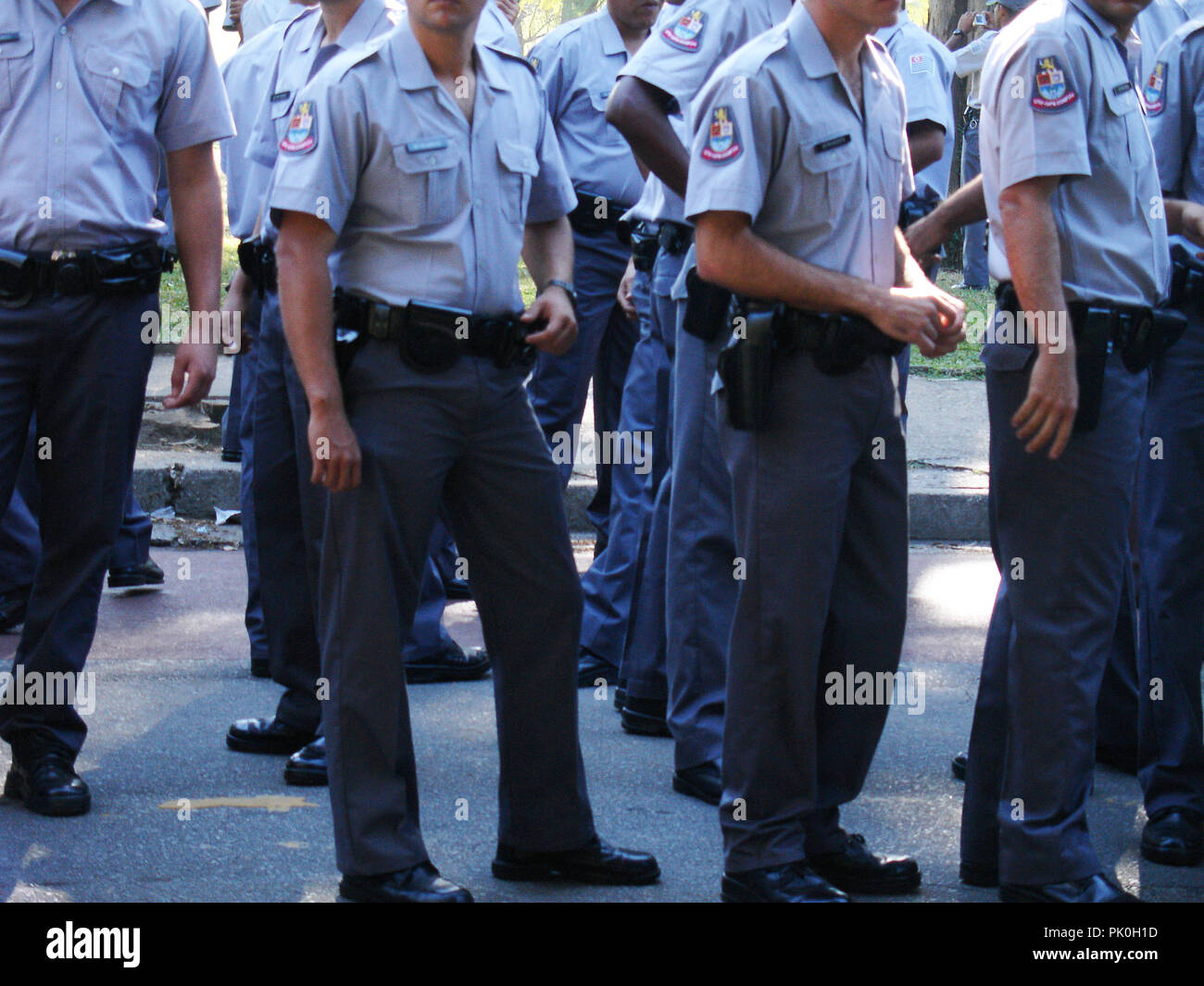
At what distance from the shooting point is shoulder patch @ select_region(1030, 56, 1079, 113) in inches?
134

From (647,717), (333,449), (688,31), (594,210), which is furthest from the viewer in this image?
(594,210)

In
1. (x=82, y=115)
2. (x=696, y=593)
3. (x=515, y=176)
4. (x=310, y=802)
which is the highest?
(x=82, y=115)

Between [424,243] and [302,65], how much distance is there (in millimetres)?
1319

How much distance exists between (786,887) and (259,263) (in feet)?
7.59

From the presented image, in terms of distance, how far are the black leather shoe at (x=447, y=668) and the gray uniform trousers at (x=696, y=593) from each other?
1183mm

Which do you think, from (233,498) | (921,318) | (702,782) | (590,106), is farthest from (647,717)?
(233,498)

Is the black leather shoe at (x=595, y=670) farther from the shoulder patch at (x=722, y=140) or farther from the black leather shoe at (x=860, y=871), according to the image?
the shoulder patch at (x=722, y=140)

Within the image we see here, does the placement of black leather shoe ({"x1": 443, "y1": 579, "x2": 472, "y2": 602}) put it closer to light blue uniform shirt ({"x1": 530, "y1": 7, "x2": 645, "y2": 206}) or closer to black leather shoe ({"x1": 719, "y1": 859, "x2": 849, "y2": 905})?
light blue uniform shirt ({"x1": 530, "y1": 7, "x2": 645, "y2": 206})

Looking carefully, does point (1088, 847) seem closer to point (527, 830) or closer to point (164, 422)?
point (527, 830)

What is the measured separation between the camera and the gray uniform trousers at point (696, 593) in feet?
14.3

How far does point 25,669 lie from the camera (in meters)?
4.33

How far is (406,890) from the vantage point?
3527mm

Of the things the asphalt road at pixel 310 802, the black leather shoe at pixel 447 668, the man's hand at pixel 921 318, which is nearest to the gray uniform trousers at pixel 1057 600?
the man's hand at pixel 921 318

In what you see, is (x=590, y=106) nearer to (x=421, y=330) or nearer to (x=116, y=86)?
(x=116, y=86)
